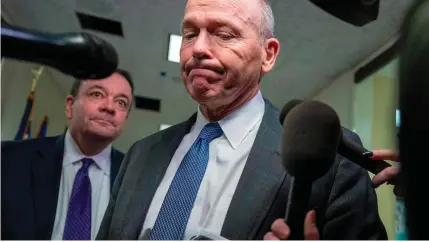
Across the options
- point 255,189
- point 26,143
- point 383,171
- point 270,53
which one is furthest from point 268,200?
point 26,143

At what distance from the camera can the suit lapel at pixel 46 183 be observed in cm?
59

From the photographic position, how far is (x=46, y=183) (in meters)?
0.62

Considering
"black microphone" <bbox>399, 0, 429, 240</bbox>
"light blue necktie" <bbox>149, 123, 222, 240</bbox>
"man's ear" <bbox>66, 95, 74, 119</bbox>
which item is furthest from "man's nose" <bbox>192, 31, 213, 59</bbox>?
"black microphone" <bbox>399, 0, 429, 240</bbox>

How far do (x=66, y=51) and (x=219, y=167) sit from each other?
324mm

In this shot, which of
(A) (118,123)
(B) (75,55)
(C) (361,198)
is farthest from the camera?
(A) (118,123)

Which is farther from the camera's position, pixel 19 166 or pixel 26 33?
pixel 19 166

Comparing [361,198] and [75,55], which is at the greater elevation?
[75,55]

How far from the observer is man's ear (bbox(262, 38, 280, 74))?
666 millimetres

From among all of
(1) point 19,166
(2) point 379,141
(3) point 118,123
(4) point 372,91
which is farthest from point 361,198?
(1) point 19,166

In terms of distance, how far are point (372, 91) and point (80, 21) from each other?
0.47m

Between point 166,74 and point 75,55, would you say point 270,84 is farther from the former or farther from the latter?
point 75,55

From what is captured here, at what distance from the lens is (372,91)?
0.70 m

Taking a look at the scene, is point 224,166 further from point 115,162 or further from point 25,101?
point 25,101

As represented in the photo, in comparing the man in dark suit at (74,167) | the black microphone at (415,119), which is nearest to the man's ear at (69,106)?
the man in dark suit at (74,167)
